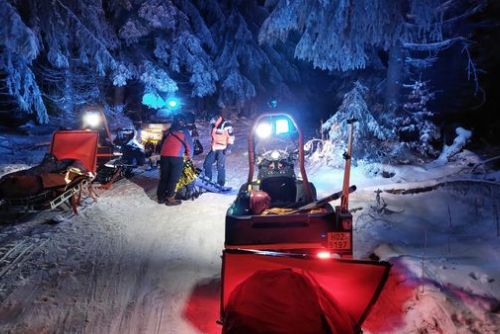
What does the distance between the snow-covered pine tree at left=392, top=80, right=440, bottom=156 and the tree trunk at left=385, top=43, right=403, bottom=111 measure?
362mm

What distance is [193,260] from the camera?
5988mm

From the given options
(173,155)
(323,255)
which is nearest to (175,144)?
(173,155)

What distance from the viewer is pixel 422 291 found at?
4.23 metres

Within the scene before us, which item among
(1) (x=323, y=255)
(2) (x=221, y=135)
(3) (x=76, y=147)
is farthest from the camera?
(2) (x=221, y=135)

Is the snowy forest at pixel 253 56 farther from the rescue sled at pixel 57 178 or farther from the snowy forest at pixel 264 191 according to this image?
the rescue sled at pixel 57 178

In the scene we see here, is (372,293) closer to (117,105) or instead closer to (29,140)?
(29,140)

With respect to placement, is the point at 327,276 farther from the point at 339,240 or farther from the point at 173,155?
the point at 173,155

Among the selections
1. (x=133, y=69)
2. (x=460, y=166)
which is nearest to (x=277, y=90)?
(x=133, y=69)

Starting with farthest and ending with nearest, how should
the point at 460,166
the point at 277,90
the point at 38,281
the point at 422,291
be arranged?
the point at 277,90 → the point at 460,166 → the point at 38,281 → the point at 422,291

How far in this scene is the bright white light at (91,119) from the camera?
38.1 ft

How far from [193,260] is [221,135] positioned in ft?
14.9

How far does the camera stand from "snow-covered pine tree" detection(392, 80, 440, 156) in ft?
37.3

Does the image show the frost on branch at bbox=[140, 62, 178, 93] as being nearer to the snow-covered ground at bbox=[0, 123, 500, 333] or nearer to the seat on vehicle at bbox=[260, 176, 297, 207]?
the snow-covered ground at bbox=[0, 123, 500, 333]

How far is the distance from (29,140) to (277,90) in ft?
44.2
